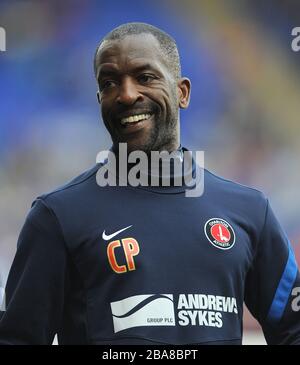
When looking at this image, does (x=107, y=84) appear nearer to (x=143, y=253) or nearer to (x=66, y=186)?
(x=66, y=186)

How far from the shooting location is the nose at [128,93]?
1456mm

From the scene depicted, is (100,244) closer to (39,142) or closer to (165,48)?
(165,48)

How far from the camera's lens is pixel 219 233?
1477 mm

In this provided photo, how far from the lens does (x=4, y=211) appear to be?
11.9 feet

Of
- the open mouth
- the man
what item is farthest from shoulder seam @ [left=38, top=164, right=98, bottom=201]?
the open mouth

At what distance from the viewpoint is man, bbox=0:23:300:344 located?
1384mm

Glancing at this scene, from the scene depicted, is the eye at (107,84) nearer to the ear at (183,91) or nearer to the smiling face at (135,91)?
the smiling face at (135,91)

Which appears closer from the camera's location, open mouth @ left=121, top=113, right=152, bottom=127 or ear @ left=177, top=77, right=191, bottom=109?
open mouth @ left=121, top=113, right=152, bottom=127

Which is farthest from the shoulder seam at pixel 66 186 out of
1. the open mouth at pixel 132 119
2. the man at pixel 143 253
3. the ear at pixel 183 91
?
the ear at pixel 183 91

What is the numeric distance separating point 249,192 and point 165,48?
353 mm

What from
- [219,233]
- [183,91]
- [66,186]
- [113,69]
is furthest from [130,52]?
[219,233]

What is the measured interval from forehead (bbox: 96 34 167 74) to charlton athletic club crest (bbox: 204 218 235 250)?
331mm

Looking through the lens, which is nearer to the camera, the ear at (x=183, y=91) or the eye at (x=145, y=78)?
the eye at (x=145, y=78)

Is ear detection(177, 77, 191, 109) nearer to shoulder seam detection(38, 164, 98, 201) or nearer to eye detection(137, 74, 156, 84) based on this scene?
eye detection(137, 74, 156, 84)
